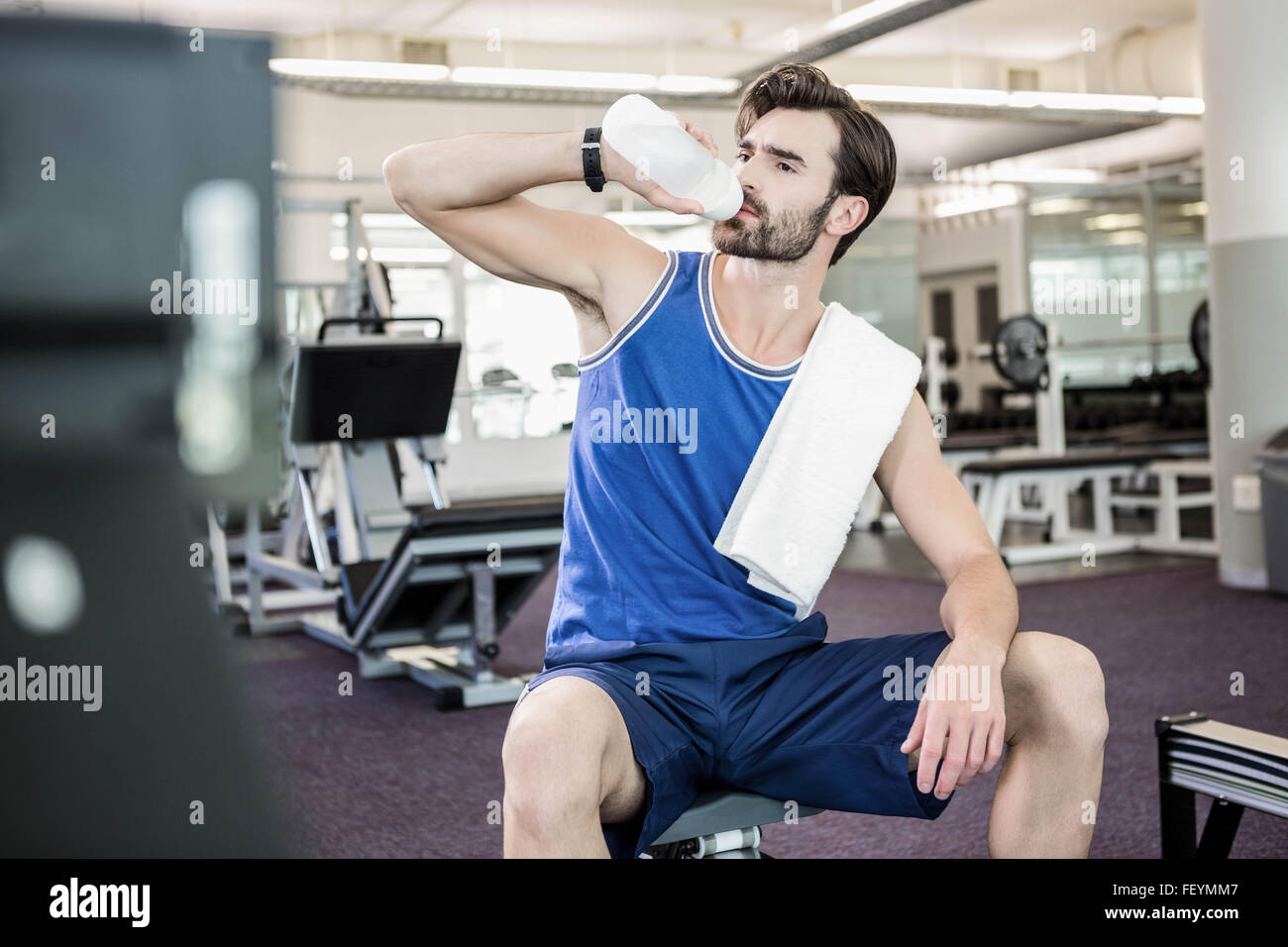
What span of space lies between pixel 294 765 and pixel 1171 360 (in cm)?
947

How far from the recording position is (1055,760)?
46.2 inches

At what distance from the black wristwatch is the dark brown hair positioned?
0.26 m

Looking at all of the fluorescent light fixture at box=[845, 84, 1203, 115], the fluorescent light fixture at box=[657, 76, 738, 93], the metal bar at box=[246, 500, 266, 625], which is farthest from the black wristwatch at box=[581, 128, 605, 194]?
the fluorescent light fixture at box=[845, 84, 1203, 115]

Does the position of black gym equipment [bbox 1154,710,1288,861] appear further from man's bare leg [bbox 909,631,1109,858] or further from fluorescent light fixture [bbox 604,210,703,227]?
fluorescent light fixture [bbox 604,210,703,227]

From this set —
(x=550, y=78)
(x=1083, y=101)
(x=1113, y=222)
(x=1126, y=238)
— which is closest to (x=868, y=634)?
(x=550, y=78)

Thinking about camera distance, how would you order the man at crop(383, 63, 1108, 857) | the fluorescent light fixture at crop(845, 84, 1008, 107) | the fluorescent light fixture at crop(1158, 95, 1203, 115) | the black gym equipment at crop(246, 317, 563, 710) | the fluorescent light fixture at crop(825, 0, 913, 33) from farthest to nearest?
1. the fluorescent light fixture at crop(1158, 95, 1203, 115)
2. the fluorescent light fixture at crop(845, 84, 1008, 107)
3. the fluorescent light fixture at crop(825, 0, 913, 33)
4. the black gym equipment at crop(246, 317, 563, 710)
5. the man at crop(383, 63, 1108, 857)

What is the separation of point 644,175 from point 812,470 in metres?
0.35

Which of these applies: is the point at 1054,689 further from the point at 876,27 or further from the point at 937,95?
the point at 937,95

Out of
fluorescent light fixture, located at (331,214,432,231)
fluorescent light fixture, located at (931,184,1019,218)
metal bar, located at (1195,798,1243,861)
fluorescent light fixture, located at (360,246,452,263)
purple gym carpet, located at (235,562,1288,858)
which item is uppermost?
fluorescent light fixture, located at (931,184,1019,218)

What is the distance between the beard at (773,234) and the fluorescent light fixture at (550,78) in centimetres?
528

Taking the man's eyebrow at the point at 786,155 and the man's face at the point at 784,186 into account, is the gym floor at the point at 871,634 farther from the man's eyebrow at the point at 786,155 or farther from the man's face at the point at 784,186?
the man's eyebrow at the point at 786,155

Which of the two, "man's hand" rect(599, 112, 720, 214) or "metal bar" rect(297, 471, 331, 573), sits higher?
"man's hand" rect(599, 112, 720, 214)

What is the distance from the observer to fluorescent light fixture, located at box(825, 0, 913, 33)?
18.7 ft
